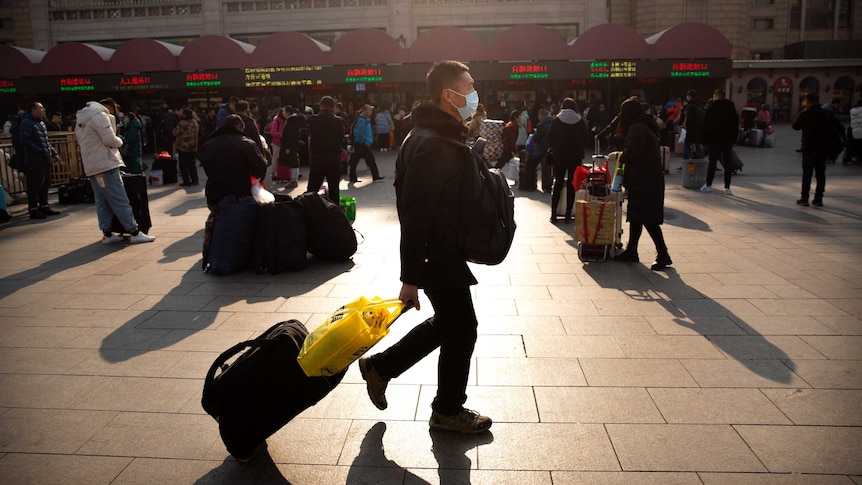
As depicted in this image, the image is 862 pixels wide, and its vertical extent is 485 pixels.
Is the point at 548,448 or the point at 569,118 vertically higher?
the point at 569,118

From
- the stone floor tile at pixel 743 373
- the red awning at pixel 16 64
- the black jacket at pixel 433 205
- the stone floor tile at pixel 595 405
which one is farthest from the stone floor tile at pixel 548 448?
the red awning at pixel 16 64

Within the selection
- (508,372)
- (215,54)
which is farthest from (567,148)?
(215,54)

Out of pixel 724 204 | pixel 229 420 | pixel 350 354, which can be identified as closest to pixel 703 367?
pixel 350 354

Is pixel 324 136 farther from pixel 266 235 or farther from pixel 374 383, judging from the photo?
pixel 374 383

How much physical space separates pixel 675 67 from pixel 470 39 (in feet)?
24.2

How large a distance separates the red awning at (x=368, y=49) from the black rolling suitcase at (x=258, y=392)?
22620 millimetres

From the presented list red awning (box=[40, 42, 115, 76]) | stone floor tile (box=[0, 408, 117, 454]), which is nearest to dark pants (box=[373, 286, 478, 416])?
stone floor tile (box=[0, 408, 117, 454])

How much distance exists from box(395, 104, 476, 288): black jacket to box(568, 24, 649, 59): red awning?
879 inches

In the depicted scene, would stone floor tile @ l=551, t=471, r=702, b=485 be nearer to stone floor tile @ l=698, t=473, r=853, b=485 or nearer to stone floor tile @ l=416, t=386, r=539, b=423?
stone floor tile @ l=698, t=473, r=853, b=485

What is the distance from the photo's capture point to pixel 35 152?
36.9 feet

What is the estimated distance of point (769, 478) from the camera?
314 cm

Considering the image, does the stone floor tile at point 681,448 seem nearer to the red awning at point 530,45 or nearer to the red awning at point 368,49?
the red awning at point 530,45

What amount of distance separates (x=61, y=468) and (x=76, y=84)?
26.8m

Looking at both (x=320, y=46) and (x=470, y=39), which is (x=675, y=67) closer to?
(x=470, y=39)
